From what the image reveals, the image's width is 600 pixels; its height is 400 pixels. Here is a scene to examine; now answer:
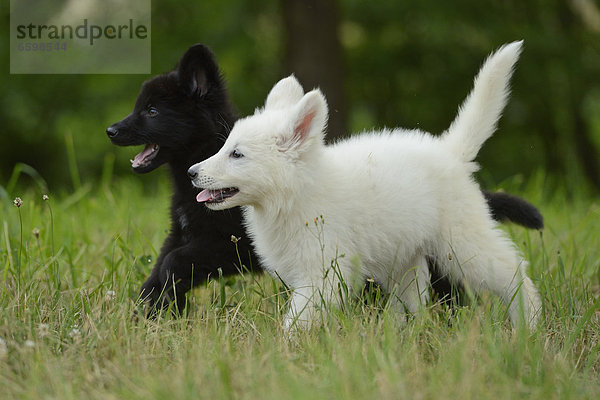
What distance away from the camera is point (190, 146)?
400cm

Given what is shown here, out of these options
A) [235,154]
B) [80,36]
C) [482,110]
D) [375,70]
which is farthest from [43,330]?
[375,70]

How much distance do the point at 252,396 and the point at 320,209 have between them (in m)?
1.30

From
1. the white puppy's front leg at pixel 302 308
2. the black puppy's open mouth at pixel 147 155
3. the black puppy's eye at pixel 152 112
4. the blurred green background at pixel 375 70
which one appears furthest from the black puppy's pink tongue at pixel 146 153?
the blurred green background at pixel 375 70

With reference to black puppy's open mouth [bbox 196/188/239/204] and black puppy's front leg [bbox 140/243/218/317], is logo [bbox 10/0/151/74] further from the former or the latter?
black puppy's open mouth [bbox 196/188/239/204]

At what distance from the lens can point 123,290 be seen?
137 inches

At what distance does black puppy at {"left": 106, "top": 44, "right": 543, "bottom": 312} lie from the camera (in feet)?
12.5

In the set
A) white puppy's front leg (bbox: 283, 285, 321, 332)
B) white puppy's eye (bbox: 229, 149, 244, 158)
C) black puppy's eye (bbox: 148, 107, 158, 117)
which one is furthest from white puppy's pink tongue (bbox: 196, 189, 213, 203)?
black puppy's eye (bbox: 148, 107, 158, 117)

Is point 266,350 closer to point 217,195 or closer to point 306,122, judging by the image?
point 217,195

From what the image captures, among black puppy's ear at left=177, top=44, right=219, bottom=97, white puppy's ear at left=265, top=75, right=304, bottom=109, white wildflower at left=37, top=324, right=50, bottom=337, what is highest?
black puppy's ear at left=177, top=44, right=219, bottom=97

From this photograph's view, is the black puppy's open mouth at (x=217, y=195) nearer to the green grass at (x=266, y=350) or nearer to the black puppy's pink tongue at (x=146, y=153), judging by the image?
the green grass at (x=266, y=350)

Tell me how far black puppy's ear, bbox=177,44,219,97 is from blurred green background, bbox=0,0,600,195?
4.34 meters

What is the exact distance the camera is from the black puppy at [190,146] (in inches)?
150

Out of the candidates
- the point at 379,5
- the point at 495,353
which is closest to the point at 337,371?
the point at 495,353

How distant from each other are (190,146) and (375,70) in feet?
25.0
